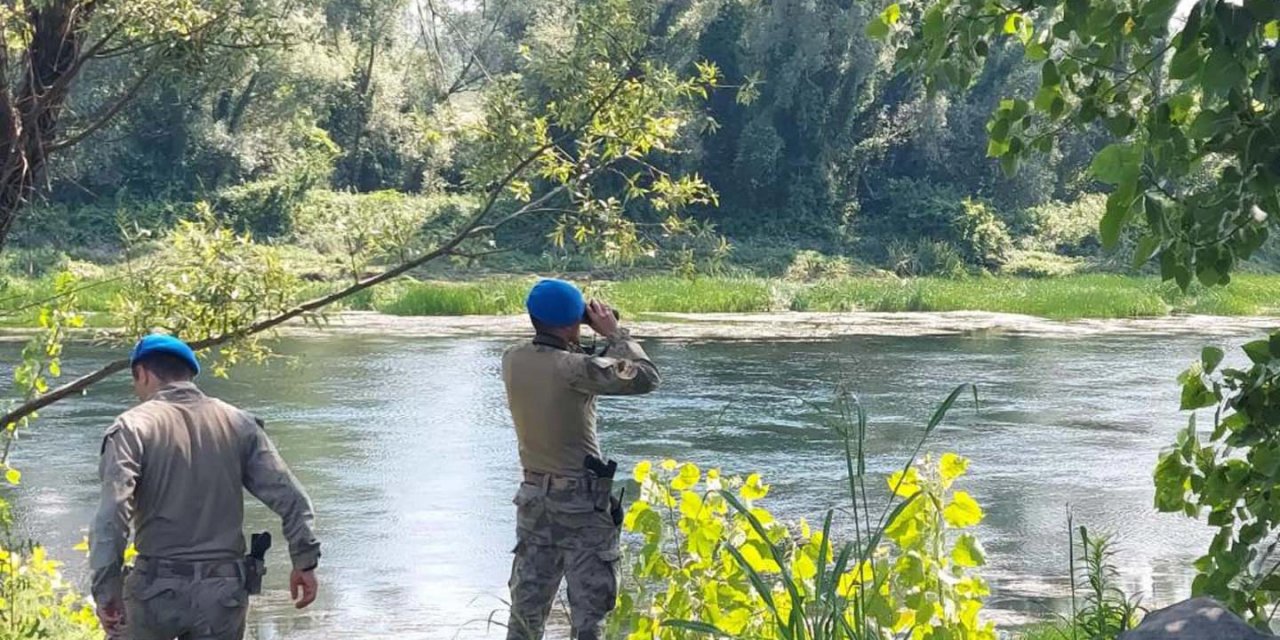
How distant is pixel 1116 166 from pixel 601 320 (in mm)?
3173

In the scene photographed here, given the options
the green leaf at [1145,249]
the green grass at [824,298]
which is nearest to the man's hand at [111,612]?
the green leaf at [1145,249]

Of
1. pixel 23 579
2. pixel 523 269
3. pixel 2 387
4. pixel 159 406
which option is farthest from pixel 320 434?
pixel 523 269

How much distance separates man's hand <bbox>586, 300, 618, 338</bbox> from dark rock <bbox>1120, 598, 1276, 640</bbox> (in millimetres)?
3104

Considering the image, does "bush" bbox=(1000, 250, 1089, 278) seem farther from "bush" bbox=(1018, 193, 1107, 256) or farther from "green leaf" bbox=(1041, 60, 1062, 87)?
"green leaf" bbox=(1041, 60, 1062, 87)

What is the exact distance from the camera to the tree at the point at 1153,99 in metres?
3.05

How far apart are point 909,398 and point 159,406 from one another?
17.6 meters

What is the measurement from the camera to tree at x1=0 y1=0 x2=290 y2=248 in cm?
→ 676

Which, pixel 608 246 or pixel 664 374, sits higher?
pixel 608 246

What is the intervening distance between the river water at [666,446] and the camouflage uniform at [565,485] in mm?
776

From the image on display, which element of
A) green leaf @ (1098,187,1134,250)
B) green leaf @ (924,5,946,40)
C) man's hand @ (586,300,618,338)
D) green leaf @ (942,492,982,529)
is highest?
green leaf @ (924,5,946,40)

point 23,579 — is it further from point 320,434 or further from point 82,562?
point 320,434

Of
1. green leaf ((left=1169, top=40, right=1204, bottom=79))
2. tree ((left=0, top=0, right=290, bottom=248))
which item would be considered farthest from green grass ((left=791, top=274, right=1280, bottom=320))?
green leaf ((left=1169, top=40, right=1204, bottom=79))

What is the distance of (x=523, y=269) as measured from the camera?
45969 mm

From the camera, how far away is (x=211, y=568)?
5.20 metres
